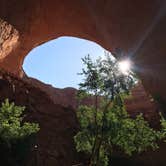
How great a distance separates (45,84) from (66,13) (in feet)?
67.2

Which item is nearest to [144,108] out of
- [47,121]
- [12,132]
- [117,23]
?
[47,121]

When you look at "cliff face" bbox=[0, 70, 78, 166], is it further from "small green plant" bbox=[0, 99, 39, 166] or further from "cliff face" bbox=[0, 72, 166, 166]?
"small green plant" bbox=[0, 99, 39, 166]

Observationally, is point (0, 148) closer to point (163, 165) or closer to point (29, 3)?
point (29, 3)

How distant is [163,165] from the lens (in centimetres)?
2331

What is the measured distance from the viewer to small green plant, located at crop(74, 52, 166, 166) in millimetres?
15570

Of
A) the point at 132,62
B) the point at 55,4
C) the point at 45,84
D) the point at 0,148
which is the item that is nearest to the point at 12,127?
the point at 0,148

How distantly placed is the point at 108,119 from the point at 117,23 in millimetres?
4303

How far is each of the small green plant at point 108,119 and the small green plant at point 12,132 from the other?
256 cm

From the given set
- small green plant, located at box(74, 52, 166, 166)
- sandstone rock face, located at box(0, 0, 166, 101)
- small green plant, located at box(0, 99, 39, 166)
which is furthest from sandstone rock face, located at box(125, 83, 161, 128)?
small green plant, located at box(0, 99, 39, 166)

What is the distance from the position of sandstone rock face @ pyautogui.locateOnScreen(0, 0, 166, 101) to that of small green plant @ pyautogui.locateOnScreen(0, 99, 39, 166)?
17.8 ft

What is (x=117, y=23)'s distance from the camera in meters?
13.9

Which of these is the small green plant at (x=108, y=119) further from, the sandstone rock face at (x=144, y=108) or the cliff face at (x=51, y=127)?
the cliff face at (x=51, y=127)

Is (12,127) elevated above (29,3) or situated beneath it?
situated beneath

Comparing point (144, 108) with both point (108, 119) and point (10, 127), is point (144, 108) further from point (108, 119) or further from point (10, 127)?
point (10, 127)
